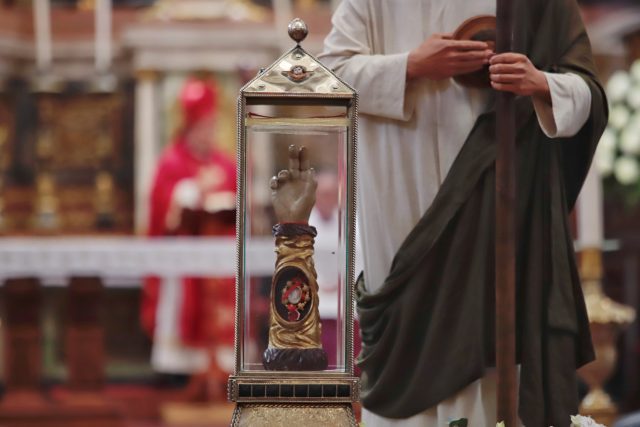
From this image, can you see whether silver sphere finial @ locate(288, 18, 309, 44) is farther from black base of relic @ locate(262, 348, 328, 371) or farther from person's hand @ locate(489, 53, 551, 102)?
black base of relic @ locate(262, 348, 328, 371)

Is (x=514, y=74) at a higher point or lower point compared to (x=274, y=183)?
higher

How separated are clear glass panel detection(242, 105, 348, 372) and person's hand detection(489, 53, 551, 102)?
44cm

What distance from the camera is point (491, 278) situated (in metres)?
4.03

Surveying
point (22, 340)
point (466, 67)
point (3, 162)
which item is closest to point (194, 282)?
point (22, 340)

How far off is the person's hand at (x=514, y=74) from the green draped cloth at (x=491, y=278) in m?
0.19

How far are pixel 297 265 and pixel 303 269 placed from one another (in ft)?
0.06

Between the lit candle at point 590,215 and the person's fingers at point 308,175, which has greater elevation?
the person's fingers at point 308,175

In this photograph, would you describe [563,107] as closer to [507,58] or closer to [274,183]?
[507,58]

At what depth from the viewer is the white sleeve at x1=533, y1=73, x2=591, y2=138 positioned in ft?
12.7

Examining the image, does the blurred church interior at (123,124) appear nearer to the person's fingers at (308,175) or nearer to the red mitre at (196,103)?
the red mitre at (196,103)

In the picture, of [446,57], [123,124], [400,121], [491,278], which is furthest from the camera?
[123,124]

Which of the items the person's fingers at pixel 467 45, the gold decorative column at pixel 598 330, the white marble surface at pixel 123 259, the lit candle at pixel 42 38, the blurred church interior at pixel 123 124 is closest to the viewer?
the person's fingers at pixel 467 45

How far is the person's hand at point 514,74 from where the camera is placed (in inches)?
149

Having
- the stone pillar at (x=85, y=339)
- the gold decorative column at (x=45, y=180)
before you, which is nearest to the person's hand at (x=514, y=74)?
the stone pillar at (x=85, y=339)
